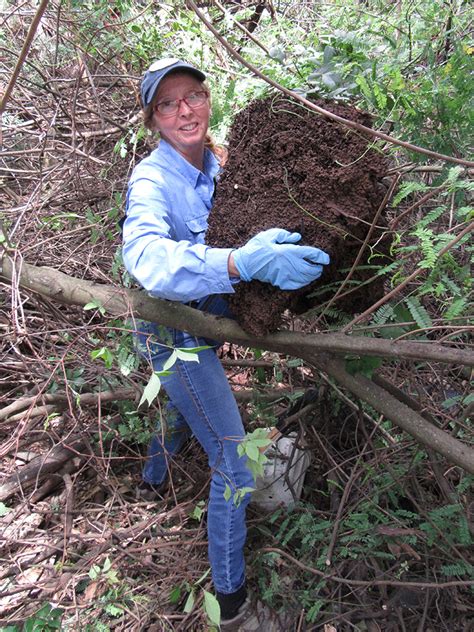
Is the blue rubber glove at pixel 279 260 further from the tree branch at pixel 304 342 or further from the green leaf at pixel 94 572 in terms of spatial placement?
the green leaf at pixel 94 572

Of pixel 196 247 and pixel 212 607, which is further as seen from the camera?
pixel 212 607

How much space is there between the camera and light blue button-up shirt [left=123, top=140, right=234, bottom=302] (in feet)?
5.05

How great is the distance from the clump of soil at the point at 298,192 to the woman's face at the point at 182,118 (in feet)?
0.96

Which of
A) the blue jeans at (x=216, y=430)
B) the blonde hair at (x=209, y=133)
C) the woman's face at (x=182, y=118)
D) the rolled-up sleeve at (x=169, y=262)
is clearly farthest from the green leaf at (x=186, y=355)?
the woman's face at (x=182, y=118)

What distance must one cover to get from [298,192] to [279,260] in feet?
0.85

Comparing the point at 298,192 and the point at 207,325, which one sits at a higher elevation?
the point at 298,192

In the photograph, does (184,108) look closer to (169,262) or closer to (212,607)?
(169,262)

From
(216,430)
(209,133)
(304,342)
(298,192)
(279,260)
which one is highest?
(209,133)

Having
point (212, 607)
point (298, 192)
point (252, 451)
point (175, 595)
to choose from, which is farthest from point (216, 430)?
point (298, 192)

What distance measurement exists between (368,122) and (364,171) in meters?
0.22

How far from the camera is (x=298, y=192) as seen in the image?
1573 mm

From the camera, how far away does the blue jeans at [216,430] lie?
78.9 inches

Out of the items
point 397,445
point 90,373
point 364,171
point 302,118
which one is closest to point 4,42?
point 90,373

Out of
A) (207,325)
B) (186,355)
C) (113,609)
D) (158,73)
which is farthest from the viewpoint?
(113,609)
